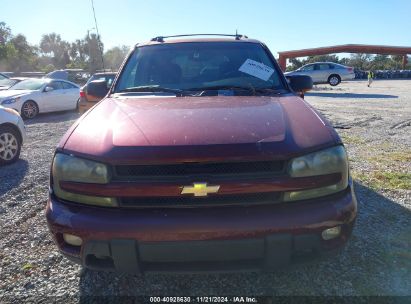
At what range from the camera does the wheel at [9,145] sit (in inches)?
232

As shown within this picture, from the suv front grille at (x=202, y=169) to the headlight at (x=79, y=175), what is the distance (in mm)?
100

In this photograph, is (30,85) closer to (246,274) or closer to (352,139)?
(352,139)

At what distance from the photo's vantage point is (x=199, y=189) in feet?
6.58

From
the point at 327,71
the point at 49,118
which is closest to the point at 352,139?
the point at 49,118

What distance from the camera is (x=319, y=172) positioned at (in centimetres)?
211

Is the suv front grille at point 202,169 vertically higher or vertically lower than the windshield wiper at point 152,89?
lower

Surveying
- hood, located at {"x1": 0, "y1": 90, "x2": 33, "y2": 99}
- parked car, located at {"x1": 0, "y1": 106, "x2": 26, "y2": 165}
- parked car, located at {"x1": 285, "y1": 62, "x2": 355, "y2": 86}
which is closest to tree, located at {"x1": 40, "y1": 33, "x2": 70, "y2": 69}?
parked car, located at {"x1": 285, "y1": 62, "x2": 355, "y2": 86}

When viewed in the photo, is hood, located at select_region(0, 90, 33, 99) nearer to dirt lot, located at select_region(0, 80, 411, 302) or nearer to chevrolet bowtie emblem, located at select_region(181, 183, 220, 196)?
dirt lot, located at select_region(0, 80, 411, 302)

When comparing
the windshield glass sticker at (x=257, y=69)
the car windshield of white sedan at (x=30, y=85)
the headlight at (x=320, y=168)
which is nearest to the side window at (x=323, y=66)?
the car windshield of white sedan at (x=30, y=85)

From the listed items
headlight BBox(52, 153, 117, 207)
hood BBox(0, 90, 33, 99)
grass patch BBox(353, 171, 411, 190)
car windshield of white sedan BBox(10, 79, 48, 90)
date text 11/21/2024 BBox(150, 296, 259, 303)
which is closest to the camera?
headlight BBox(52, 153, 117, 207)

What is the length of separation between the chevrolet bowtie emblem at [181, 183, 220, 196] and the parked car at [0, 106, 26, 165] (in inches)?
196

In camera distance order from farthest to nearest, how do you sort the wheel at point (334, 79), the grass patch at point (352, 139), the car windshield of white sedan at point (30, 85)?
the wheel at point (334, 79) → the car windshield of white sedan at point (30, 85) → the grass patch at point (352, 139)

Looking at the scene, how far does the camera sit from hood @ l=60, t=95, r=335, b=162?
205cm

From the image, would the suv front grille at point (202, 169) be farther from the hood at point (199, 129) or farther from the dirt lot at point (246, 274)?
the dirt lot at point (246, 274)
